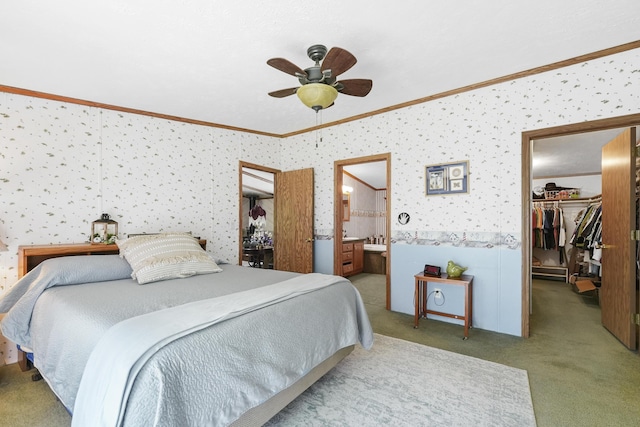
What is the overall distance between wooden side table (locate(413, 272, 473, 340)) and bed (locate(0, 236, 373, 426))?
1180 millimetres

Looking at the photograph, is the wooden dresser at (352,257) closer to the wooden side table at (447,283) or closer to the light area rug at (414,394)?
the wooden side table at (447,283)

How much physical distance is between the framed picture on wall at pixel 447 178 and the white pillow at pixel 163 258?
8.33 feet

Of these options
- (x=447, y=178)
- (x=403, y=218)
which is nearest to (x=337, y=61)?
(x=447, y=178)

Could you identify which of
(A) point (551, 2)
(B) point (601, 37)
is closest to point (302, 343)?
(A) point (551, 2)

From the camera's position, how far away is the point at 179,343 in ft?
3.92

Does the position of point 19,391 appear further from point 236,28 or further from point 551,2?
point 551,2

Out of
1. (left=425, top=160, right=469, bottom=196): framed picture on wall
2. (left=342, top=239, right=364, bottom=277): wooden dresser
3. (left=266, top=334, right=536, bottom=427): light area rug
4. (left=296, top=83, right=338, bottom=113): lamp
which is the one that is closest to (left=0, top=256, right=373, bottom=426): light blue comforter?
(left=266, top=334, right=536, bottom=427): light area rug

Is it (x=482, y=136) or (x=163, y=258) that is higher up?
(x=482, y=136)

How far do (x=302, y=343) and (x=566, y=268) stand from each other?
6480mm

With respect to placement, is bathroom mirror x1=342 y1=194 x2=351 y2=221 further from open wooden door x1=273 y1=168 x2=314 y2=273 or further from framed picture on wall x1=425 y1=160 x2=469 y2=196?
framed picture on wall x1=425 y1=160 x2=469 y2=196

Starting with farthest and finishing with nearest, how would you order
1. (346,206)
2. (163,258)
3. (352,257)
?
(346,206) → (352,257) → (163,258)

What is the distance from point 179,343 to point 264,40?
218 centimetres

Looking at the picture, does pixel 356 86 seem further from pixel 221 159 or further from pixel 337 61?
pixel 221 159

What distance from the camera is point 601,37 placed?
7.82ft
